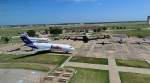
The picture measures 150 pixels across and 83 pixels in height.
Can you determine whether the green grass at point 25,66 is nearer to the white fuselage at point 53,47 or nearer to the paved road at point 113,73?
the paved road at point 113,73

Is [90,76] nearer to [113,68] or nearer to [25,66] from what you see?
[113,68]

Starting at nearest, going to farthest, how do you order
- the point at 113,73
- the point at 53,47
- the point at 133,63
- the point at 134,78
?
the point at 134,78, the point at 113,73, the point at 133,63, the point at 53,47

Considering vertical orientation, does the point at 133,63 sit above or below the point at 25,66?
below

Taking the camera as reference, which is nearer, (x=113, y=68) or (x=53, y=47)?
(x=113, y=68)

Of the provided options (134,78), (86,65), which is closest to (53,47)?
(86,65)

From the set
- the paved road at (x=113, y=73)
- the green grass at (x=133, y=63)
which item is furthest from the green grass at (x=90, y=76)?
the green grass at (x=133, y=63)

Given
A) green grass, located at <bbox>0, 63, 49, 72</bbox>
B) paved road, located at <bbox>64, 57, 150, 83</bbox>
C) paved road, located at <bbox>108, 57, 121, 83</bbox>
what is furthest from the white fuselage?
paved road, located at <bbox>108, 57, 121, 83</bbox>
